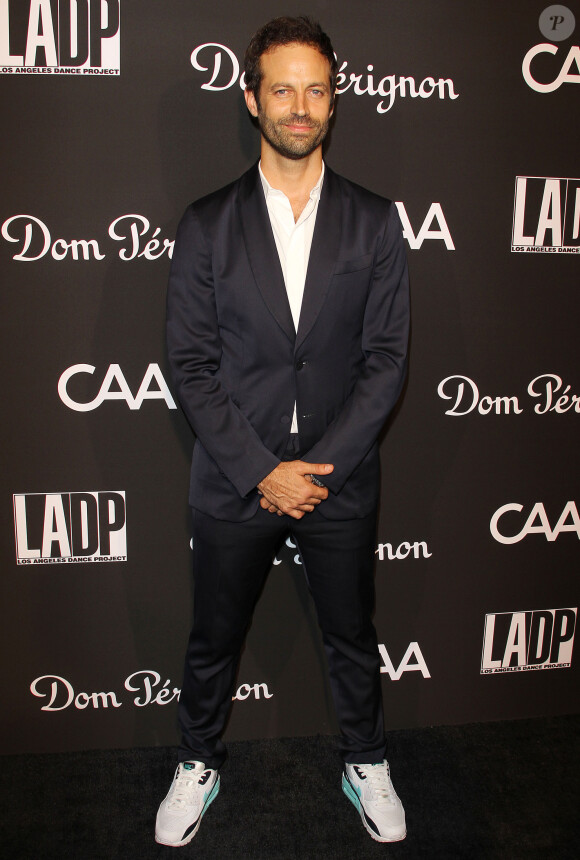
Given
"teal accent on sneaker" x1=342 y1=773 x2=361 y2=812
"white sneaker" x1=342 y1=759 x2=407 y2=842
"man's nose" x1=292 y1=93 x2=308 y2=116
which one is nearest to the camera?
"man's nose" x1=292 y1=93 x2=308 y2=116

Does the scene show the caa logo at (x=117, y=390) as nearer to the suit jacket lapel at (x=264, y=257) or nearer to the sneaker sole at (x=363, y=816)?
the suit jacket lapel at (x=264, y=257)

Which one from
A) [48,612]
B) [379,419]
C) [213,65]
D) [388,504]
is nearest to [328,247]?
[379,419]

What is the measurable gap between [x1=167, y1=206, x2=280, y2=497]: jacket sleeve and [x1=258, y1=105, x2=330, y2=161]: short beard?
272 millimetres

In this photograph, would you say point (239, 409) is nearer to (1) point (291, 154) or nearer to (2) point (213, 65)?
(1) point (291, 154)

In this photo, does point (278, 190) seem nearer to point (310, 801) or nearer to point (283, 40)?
point (283, 40)

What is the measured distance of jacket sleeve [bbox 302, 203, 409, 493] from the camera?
183cm

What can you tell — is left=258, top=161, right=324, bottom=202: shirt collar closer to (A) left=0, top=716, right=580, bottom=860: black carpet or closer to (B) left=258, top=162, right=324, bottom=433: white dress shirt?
(B) left=258, top=162, right=324, bottom=433: white dress shirt

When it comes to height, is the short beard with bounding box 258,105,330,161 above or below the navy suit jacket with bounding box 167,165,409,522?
above

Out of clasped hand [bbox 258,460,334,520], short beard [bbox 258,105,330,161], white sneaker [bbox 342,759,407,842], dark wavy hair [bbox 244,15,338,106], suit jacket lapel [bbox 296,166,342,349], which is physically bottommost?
white sneaker [bbox 342,759,407,842]

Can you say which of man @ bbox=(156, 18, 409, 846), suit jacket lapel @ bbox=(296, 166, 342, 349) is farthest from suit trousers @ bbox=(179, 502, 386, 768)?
suit jacket lapel @ bbox=(296, 166, 342, 349)

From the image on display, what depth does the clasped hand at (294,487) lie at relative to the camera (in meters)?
1.80

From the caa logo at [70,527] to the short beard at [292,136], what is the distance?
1114 millimetres

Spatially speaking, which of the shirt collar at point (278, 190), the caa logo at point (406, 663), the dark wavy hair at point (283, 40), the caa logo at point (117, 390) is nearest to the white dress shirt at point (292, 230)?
the shirt collar at point (278, 190)

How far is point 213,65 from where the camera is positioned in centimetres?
198
